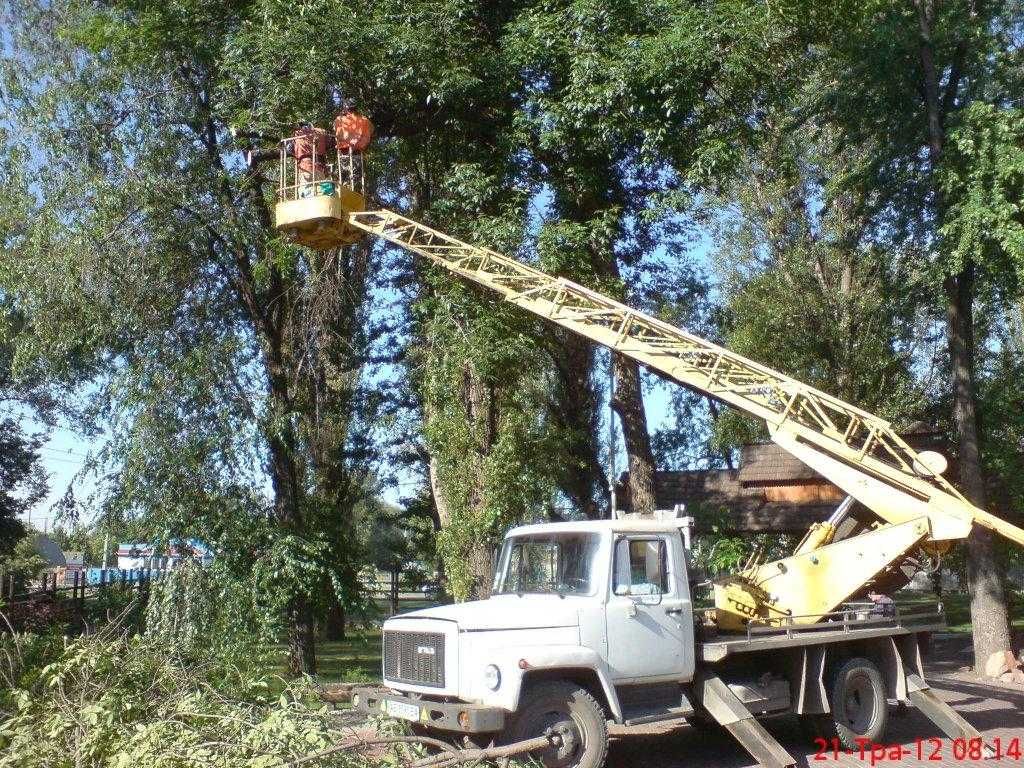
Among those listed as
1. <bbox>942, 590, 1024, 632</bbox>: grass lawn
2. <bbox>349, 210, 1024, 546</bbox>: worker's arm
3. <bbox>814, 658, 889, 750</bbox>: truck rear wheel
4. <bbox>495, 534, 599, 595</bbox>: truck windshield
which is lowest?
<bbox>942, 590, 1024, 632</bbox>: grass lawn

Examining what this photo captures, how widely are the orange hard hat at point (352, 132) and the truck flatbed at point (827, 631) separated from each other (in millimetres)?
8283

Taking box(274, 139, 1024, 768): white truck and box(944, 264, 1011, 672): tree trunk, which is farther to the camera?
box(944, 264, 1011, 672): tree trunk

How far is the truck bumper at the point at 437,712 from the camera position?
8352mm

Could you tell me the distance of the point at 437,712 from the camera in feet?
28.6

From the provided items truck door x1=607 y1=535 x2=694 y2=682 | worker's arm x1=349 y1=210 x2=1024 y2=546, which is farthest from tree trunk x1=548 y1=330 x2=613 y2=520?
truck door x1=607 y1=535 x2=694 y2=682

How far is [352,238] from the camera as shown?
13438 mm

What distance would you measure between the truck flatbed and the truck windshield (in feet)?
4.96

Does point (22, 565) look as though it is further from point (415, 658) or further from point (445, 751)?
point (445, 751)

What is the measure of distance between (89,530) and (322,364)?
4766 millimetres

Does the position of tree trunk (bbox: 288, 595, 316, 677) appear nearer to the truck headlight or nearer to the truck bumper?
the truck bumper

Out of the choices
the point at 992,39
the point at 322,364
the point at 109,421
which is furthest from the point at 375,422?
the point at 992,39

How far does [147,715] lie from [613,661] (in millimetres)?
4090

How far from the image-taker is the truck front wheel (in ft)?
28.5
